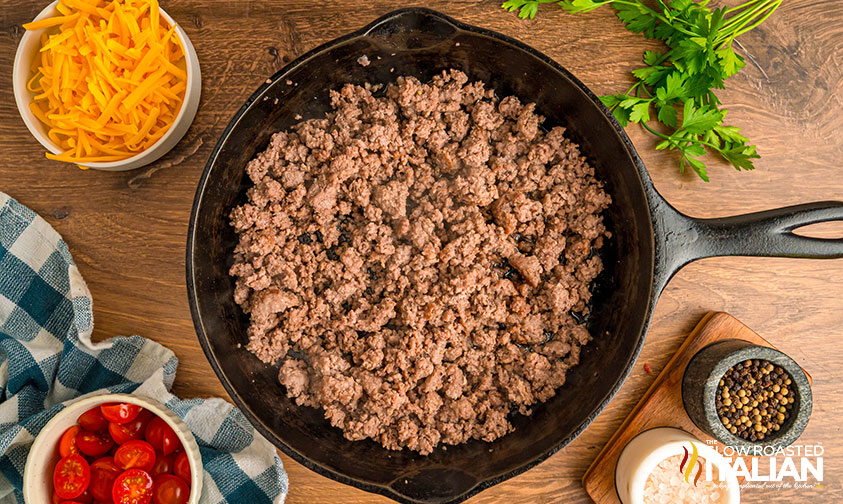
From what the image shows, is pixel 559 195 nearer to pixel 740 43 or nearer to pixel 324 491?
pixel 740 43

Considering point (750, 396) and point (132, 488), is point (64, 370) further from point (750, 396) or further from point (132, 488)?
point (750, 396)

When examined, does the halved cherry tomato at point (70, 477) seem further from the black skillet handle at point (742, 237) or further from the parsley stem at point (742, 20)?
the parsley stem at point (742, 20)

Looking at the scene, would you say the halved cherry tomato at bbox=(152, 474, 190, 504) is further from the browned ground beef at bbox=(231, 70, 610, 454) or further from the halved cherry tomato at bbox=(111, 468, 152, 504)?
the browned ground beef at bbox=(231, 70, 610, 454)

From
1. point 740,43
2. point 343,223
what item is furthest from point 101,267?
point 740,43

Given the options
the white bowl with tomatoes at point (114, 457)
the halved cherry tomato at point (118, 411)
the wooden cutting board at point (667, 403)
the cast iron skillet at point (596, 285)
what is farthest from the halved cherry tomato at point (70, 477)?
the wooden cutting board at point (667, 403)

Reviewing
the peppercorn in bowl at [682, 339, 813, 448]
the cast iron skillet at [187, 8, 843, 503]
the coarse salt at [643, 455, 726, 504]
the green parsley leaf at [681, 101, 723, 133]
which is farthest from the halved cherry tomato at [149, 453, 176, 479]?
the green parsley leaf at [681, 101, 723, 133]

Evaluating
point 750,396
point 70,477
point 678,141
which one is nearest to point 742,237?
point 678,141
